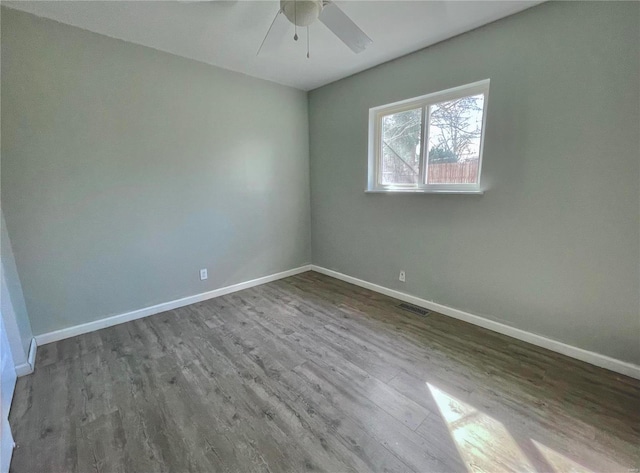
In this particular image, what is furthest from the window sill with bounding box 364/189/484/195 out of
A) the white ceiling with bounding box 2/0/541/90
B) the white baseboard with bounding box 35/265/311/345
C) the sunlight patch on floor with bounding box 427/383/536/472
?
the white baseboard with bounding box 35/265/311/345

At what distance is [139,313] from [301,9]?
9.58 feet

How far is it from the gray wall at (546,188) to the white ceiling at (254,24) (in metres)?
0.24

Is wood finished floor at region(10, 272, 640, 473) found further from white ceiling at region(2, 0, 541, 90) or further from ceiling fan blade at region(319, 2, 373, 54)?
white ceiling at region(2, 0, 541, 90)

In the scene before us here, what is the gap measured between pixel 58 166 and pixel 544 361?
407 centimetres

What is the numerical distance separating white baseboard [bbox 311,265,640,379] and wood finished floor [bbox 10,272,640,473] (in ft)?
0.21

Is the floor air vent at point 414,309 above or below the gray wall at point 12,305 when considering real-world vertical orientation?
below

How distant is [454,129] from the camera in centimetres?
252

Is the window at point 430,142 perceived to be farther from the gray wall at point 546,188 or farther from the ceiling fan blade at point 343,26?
the ceiling fan blade at point 343,26

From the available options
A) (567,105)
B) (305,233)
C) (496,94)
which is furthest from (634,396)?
(305,233)

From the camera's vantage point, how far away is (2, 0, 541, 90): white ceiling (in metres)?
1.93

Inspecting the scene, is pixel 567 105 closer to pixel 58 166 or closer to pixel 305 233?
pixel 305 233

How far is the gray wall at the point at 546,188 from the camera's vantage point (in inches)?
68.9

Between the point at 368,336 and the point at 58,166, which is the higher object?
the point at 58,166

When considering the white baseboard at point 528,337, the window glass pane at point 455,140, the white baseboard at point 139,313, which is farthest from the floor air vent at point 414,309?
the white baseboard at point 139,313
